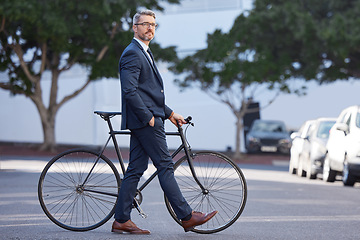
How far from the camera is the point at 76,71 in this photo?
42.6 metres

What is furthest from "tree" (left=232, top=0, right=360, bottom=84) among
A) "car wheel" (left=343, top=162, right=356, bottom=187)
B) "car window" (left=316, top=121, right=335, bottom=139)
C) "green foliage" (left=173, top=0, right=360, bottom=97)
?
"car wheel" (left=343, top=162, right=356, bottom=187)

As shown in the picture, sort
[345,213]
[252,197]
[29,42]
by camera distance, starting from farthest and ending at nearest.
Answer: [29,42]
[252,197]
[345,213]

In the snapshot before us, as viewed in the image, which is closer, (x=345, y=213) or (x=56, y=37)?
(x=345, y=213)

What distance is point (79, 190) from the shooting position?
7352 millimetres

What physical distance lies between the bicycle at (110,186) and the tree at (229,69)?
25.1 metres

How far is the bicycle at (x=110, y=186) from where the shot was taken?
714 cm

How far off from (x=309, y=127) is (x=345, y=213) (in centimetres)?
1214

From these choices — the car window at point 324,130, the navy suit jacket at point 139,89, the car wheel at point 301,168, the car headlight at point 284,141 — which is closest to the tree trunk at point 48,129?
the car headlight at point 284,141

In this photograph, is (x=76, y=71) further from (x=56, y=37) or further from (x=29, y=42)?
(x=56, y=37)

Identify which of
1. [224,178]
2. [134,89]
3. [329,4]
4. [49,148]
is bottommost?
[49,148]

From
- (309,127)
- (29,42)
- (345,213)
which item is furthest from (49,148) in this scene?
(345,213)

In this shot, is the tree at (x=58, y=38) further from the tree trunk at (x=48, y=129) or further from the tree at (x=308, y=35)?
the tree at (x=308, y=35)

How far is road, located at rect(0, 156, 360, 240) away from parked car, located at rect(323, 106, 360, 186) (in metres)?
0.85

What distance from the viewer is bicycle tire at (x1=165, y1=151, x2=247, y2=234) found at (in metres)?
7.12
